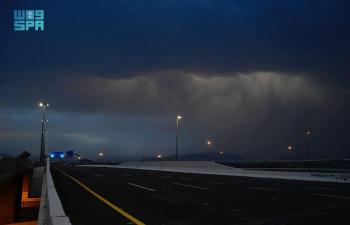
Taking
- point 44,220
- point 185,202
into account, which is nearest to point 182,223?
point 44,220

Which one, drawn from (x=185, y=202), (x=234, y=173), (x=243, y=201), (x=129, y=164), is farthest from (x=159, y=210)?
(x=129, y=164)

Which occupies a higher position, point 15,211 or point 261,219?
point 261,219

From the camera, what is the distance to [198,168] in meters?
48.4

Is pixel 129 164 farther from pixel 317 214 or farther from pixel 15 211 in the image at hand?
pixel 317 214

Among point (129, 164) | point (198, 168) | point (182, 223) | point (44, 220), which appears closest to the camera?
point (44, 220)

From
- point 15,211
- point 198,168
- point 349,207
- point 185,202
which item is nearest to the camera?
point 349,207

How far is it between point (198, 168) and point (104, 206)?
34.9 metres

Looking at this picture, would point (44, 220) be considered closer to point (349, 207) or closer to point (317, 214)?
point (317, 214)

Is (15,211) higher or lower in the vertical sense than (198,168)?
lower

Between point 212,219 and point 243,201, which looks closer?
point 212,219

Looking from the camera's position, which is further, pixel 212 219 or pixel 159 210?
pixel 159 210

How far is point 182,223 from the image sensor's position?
33.6 ft

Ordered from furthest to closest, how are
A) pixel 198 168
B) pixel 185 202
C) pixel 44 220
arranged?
1. pixel 198 168
2. pixel 185 202
3. pixel 44 220

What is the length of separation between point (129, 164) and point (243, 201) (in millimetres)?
63230
